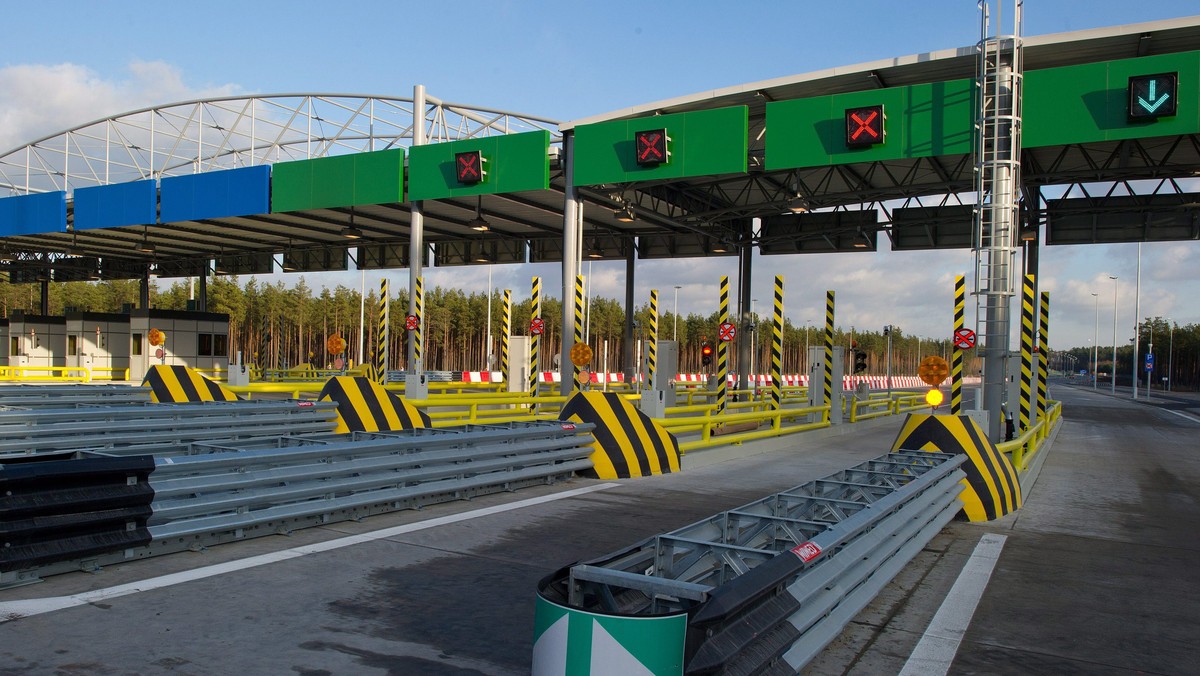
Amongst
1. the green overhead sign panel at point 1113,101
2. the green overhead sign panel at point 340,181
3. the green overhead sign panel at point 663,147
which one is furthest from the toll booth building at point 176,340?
the green overhead sign panel at point 1113,101

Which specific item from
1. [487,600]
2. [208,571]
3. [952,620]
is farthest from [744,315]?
[208,571]

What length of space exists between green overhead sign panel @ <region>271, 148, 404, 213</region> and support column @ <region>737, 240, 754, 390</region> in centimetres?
1311

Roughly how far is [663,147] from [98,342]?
1187 inches

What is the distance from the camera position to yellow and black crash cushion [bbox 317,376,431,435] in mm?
13250

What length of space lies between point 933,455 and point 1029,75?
43.2ft

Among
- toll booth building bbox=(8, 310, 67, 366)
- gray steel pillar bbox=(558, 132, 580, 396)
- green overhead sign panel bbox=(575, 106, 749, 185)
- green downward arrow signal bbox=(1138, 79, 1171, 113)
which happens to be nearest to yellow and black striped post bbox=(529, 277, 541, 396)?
gray steel pillar bbox=(558, 132, 580, 396)

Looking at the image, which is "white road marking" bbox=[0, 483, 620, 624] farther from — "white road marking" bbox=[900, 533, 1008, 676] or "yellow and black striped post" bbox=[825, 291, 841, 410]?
"yellow and black striped post" bbox=[825, 291, 841, 410]

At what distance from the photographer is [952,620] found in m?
5.66

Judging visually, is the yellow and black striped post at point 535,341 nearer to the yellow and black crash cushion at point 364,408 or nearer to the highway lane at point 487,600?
the yellow and black crash cushion at point 364,408

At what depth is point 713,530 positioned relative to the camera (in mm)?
5266

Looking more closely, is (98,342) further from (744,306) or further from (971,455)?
(971,455)

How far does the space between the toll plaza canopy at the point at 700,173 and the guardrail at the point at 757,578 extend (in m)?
15.1

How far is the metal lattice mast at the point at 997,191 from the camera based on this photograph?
51.7 feet

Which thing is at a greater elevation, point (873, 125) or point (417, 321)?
point (873, 125)
